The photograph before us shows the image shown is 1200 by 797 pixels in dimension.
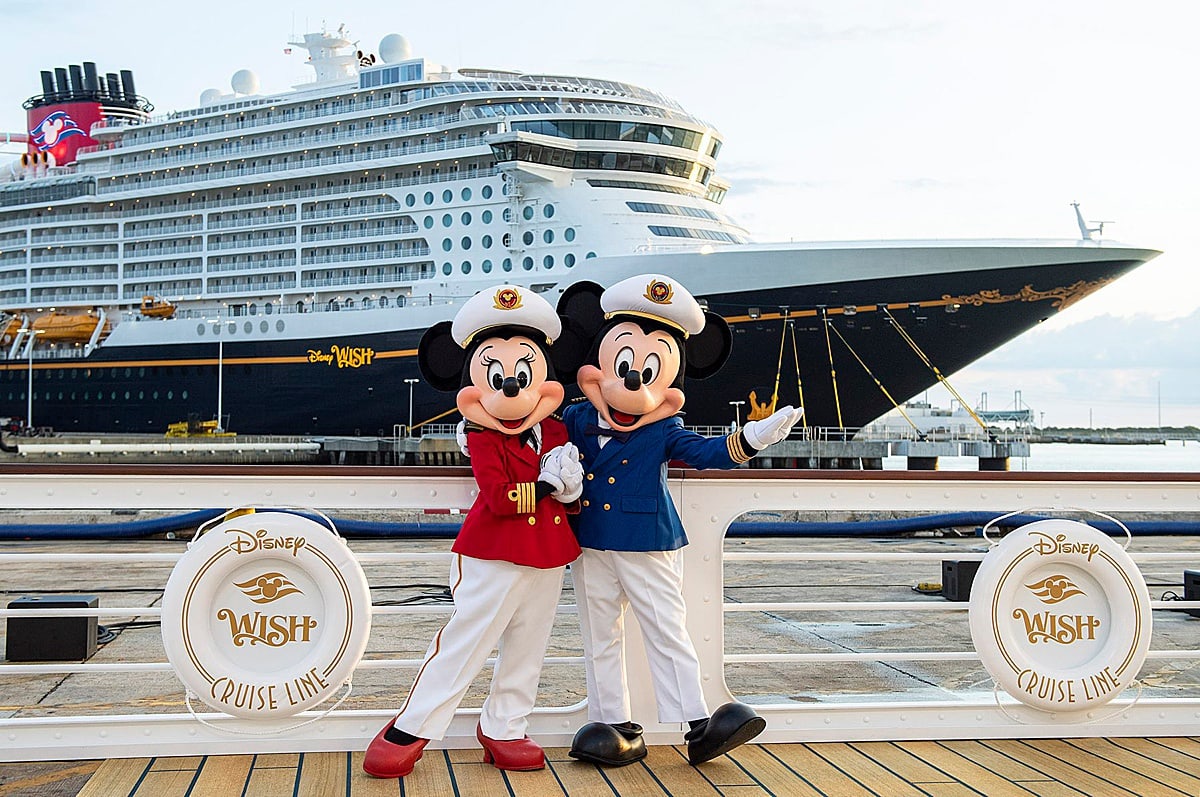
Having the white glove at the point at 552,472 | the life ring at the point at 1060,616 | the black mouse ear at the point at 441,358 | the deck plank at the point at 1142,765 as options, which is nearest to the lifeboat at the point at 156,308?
the black mouse ear at the point at 441,358

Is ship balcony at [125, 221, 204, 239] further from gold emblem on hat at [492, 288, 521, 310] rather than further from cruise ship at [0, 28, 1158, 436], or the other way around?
gold emblem on hat at [492, 288, 521, 310]

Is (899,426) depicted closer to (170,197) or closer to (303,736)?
(170,197)

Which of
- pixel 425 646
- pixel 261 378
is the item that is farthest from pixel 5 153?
pixel 425 646

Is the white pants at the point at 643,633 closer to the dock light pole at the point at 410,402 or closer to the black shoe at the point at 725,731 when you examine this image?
the black shoe at the point at 725,731

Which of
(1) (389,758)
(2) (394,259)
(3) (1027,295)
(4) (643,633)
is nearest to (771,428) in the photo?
(4) (643,633)

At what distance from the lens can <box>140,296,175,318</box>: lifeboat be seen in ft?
94.1

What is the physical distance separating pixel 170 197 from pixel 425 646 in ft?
93.0

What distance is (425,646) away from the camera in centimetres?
539

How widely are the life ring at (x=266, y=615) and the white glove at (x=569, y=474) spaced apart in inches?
22.2

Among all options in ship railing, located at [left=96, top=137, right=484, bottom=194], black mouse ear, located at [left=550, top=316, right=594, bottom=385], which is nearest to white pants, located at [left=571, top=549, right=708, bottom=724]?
black mouse ear, located at [left=550, top=316, right=594, bottom=385]

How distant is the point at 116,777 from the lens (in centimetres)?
289

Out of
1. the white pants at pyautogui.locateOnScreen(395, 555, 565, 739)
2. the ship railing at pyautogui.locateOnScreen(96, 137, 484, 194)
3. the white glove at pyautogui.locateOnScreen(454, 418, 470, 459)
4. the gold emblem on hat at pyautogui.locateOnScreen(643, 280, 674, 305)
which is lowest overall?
the white pants at pyautogui.locateOnScreen(395, 555, 565, 739)

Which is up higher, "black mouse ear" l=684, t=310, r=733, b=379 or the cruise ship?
the cruise ship

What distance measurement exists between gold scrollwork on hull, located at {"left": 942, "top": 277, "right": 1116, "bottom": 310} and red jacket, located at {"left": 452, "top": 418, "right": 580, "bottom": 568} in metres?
18.5
